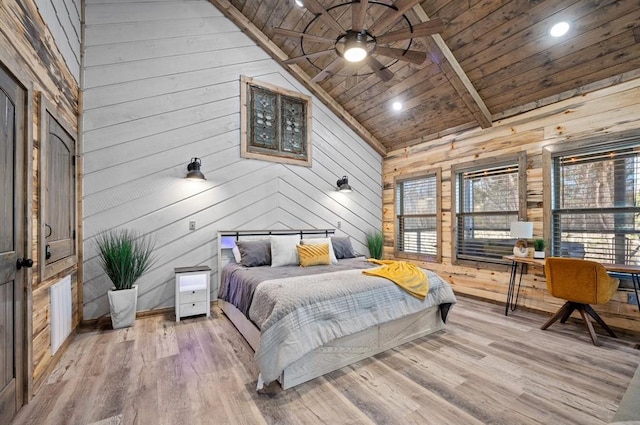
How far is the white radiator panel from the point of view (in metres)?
2.42

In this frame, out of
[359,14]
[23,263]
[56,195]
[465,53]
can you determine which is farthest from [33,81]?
[465,53]

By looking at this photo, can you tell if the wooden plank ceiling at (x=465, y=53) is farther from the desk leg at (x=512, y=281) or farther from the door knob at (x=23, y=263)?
the door knob at (x=23, y=263)

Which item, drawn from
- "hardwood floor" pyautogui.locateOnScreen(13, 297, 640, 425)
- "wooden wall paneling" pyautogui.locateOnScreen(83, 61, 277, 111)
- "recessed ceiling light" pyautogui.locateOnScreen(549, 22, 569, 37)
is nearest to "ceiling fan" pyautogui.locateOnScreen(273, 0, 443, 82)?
"recessed ceiling light" pyautogui.locateOnScreen(549, 22, 569, 37)

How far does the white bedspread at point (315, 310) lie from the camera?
204cm

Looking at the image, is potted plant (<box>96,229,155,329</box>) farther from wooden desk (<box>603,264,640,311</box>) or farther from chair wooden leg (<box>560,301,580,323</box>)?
wooden desk (<box>603,264,640,311</box>)

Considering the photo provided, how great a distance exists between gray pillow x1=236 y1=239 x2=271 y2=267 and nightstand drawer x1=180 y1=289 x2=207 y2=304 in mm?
619

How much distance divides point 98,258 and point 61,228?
820mm

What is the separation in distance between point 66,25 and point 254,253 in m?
3.05

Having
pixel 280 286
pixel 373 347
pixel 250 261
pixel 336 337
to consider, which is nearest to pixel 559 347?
pixel 373 347

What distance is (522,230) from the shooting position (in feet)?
11.8

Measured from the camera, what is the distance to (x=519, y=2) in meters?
2.90

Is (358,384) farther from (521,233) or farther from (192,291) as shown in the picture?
(521,233)

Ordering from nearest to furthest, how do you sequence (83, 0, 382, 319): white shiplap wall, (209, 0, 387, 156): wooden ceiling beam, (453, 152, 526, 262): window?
(83, 0, 382, 319): white shiplap wall
(453, 152, 526, 262): window
(209, 0, 387, 156): wooden ceiling beam

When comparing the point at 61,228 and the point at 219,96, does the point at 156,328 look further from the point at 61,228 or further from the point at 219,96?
the point at 219,96
